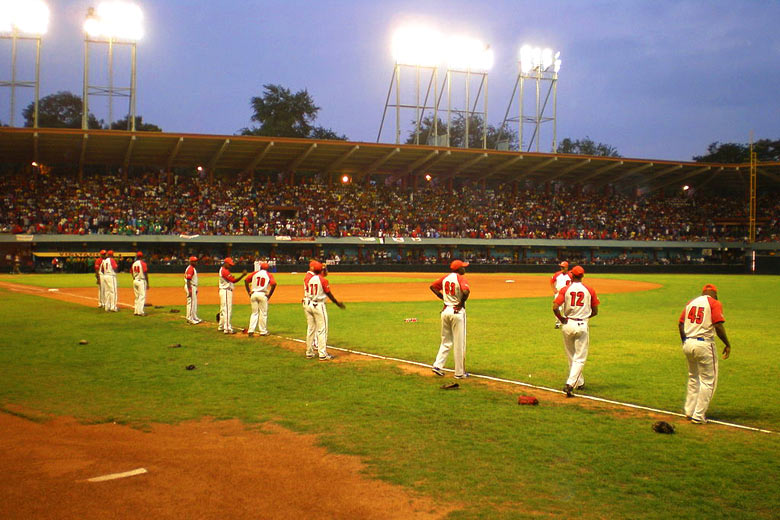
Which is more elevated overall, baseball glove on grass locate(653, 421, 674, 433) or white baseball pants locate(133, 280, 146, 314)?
white baseball pants locate(133, 280, 146, 314)

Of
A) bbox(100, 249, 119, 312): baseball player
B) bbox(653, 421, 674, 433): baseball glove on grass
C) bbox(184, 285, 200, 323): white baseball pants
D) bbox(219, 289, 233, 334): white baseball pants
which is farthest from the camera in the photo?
bbox(100, 249, 119, 312): baseball player

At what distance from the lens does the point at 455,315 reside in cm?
1066

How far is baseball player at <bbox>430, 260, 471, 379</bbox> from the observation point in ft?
34.6

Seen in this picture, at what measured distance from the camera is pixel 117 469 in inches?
249

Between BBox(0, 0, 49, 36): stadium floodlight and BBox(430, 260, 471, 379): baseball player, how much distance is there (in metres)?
51.6

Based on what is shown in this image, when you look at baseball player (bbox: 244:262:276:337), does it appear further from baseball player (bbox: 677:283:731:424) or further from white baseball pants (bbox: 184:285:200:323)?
baseball player (bbox: 677:283:731:424)

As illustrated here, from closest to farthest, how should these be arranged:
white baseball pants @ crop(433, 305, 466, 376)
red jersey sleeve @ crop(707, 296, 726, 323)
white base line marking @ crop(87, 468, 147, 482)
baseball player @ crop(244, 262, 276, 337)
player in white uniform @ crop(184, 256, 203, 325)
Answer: white base line marking @ crop(87, 468, 147, 482), red jersey sleeve @ crop(707, 296, 726, 323), white baseball pants @ crop(433, 305, 466, 376), baseball player @ crop(244, 262, 276, 337), player in white uniform @ crop(184, 256, 203, 325)

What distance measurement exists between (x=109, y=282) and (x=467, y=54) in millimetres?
47295

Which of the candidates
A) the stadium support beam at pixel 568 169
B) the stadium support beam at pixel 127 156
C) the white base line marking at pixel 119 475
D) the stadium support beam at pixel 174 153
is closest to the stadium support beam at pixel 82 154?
the stadium support beam at pixel 127 156

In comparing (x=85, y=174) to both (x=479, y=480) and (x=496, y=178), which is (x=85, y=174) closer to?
(x=496, y=178)

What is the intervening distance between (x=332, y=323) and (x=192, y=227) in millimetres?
38152

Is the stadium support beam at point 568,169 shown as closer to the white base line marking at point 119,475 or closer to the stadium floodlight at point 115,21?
the stadium floodlight at point 115,21

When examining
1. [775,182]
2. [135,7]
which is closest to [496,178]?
[775,182]

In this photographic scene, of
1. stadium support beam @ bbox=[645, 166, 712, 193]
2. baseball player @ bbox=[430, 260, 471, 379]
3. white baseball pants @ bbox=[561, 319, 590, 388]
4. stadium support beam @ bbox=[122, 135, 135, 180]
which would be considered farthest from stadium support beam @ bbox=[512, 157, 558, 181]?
white baseball pants @ bbox=[561, 319, 590, 388]
